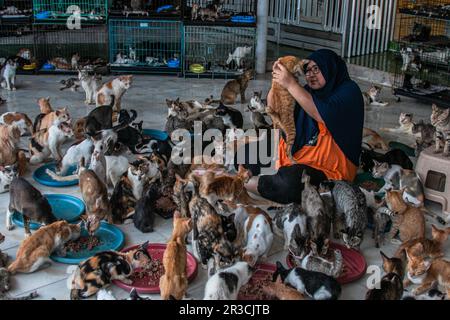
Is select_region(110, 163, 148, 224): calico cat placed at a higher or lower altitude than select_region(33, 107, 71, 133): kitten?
lower

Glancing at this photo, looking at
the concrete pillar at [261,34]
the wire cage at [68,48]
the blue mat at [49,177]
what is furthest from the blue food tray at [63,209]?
the concrete pillar at [261,34]

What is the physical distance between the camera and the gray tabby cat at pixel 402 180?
4996mm

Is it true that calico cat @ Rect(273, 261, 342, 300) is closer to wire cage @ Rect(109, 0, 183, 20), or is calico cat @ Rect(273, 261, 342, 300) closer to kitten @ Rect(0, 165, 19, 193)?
kitten @ Rect(0, 165, 19, 193)

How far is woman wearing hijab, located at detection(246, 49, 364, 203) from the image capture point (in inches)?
191

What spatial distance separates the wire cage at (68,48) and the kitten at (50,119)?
325cm

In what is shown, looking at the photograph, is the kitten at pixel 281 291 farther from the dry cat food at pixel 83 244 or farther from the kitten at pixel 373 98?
the kitten at pixel 373 98

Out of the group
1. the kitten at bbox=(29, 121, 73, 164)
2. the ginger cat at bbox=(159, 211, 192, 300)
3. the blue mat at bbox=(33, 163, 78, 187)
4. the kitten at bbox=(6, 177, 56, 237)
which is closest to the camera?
the ginger cat at bbox=(159, 211, 192, 300)

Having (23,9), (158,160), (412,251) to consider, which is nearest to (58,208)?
(158,160)

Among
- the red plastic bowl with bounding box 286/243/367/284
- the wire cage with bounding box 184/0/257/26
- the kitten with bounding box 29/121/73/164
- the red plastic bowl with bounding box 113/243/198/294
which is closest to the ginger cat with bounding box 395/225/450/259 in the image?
the red plastic bowl with bounding box 286/243/367/284

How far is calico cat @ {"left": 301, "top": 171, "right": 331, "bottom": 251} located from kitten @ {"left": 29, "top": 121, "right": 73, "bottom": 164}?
245 centimetres

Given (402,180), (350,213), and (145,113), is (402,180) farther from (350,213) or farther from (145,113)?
(145,113)

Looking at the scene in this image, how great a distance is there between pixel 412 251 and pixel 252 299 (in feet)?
3.45

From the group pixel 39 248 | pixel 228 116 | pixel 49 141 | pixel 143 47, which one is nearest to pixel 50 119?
pixel 49 141

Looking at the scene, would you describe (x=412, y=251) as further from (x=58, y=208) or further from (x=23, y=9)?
(x=23, y=9)
